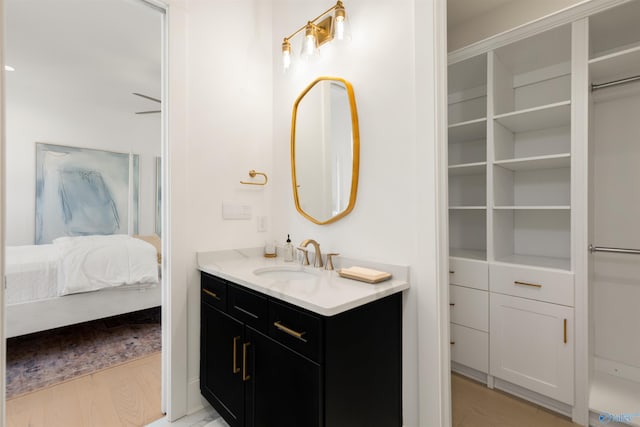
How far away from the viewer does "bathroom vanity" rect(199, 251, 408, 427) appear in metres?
1.09

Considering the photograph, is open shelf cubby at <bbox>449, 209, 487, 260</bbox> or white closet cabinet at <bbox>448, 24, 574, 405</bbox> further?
open shelf cubby at <bbox>449, 209, 487, 260</bbox>

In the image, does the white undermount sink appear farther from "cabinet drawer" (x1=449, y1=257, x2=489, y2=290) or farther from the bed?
the bed

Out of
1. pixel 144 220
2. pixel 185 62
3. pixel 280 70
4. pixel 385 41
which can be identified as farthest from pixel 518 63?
pixel 144 220

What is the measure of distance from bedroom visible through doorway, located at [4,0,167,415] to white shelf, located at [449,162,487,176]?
2092mm

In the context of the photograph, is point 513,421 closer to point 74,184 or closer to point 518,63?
point 518,63

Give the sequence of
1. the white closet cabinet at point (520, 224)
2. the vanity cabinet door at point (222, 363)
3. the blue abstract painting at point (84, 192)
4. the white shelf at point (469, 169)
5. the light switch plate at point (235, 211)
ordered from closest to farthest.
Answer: the vanity cabinet door at point (222, 363), the white closet cabinet at point (520, 224), the light switch plate at point (235, 211), the white shelf at point (469, 169), the blue abstract painting at point (84, 192)

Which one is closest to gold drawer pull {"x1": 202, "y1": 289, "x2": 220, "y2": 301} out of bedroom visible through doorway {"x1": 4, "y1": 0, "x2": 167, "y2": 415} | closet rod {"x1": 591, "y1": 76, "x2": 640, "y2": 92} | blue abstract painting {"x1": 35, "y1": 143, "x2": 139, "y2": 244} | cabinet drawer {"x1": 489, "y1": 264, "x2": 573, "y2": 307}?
bedroom visible through doorway {"x1": 4, "y1": 0, "x2": 167, "y2": 415}

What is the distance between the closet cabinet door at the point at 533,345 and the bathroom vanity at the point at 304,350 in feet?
2.99

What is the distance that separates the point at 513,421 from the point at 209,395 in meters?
1.77

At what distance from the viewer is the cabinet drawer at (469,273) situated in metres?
1.97

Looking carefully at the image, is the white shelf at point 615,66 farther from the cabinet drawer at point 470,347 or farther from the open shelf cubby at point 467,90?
the cabinet drawer at point 470,347

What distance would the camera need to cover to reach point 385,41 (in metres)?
1.54

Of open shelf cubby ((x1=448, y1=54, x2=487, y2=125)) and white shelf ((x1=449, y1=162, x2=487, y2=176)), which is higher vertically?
open shelf cubby ((x1=448, y1=54, x2=487, y2=125))

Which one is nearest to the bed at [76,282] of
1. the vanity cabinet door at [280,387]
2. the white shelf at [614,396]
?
the vanity cabinet door at [280,387]
